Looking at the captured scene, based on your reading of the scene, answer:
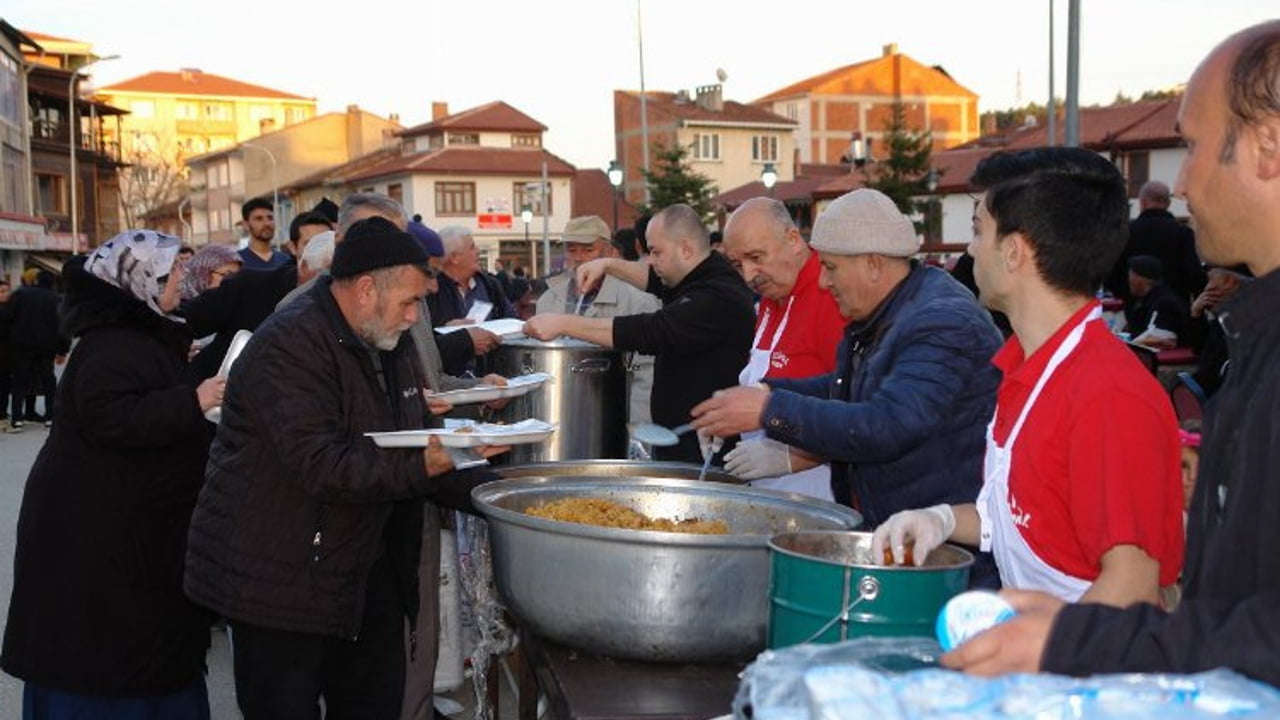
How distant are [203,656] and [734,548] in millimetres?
2201

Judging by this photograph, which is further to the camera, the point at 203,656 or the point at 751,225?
the point at 751,225

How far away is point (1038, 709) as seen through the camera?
1341mm

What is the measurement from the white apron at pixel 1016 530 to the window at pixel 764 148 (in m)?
58.7

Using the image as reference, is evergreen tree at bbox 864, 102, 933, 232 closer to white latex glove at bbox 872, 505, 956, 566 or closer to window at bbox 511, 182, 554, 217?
window at bbox 511, 182, 554, 217

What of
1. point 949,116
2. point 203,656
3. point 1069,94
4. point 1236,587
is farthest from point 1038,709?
point 949,116

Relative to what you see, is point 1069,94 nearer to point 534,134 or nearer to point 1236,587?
Result: point 1236,587

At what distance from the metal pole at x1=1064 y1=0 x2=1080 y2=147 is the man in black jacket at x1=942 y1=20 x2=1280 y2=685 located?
10.4 metres

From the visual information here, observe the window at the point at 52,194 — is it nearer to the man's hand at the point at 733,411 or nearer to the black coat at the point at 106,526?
the black coat at the point at 106,526

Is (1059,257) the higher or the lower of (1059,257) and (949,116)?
the lower

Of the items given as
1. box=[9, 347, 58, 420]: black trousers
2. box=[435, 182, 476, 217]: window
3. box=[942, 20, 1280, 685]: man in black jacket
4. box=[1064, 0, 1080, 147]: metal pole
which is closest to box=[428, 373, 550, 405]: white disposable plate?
box=[942, 20, 1280, 685]: man in black jacket

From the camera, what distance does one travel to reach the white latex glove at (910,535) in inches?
84.2

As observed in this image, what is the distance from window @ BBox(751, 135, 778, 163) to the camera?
6028 cm

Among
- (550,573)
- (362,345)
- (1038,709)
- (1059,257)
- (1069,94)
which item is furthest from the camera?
(1069,94)

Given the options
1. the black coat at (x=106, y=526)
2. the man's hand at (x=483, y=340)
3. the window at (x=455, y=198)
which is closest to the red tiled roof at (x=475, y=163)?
the window at (x=455, y=198)
